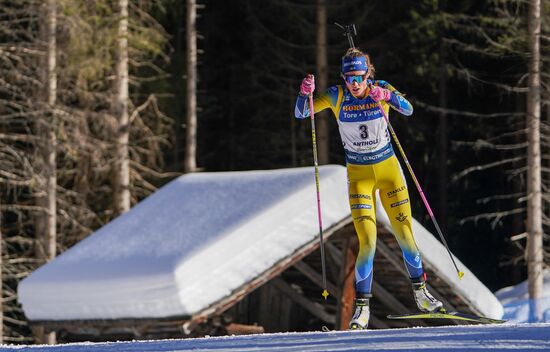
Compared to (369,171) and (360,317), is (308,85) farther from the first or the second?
(360,317)

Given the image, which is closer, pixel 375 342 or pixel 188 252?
pixel 375 342

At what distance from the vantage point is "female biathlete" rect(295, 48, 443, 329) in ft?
30.7

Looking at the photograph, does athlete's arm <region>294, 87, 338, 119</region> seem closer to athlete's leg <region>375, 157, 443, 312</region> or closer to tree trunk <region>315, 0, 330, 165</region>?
athlete's leg <region>375, 157, 443, 312</region>

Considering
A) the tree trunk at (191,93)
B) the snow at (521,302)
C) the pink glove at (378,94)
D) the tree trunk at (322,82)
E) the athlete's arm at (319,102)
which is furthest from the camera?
the tree trunk at (322,82)

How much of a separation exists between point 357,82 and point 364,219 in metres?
1.19

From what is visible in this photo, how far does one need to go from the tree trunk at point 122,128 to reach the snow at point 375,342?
1823 centimetres

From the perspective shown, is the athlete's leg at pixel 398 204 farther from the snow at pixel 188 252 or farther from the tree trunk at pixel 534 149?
the tree trunk at pixel 534 149

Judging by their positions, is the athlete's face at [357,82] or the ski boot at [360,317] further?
the athlete's face at [357,82]

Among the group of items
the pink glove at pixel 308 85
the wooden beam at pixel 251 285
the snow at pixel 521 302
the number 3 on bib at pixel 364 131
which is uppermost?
the pink glove at pixel 308 85

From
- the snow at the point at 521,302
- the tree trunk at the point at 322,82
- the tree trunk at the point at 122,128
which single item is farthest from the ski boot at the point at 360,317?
the tree trunk at the point at 322,82

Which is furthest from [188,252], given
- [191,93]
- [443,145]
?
[443,145]

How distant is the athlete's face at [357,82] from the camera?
9.34 m

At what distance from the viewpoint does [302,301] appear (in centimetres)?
1914

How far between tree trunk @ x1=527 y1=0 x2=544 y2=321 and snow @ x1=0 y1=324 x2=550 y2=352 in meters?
13.8
